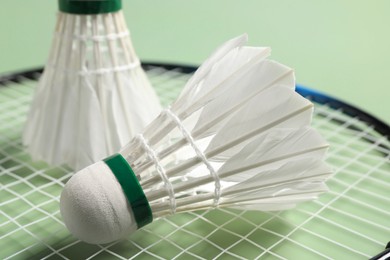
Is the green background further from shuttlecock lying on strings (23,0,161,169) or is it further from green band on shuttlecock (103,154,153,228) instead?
green band on shuttlecock (103,154,153,228)

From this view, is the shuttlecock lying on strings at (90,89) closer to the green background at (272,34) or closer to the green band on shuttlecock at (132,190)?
the green band on shuttlecock at (132,190)

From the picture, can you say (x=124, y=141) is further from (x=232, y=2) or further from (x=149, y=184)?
(x=232, y=2)

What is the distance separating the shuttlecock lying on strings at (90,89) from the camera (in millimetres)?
1105

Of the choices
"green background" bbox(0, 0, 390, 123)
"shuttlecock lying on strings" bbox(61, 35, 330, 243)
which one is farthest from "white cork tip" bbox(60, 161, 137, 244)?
"green background" bbox(0, 0, 390, 123)

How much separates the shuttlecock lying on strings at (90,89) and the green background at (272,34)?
649 mm

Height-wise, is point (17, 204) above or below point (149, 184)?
below

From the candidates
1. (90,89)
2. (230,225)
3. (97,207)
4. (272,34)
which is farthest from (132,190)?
(272,34)

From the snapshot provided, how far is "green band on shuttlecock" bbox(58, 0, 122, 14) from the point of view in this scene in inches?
42.5

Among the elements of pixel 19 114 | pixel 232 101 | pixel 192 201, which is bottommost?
pixel 19 114

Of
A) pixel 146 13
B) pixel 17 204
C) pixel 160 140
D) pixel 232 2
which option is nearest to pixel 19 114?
pixel 17 204

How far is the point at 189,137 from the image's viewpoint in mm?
866

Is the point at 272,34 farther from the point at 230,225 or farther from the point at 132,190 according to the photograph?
the point at 132,190

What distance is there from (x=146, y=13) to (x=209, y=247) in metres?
1.69

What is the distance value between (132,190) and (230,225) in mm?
216
